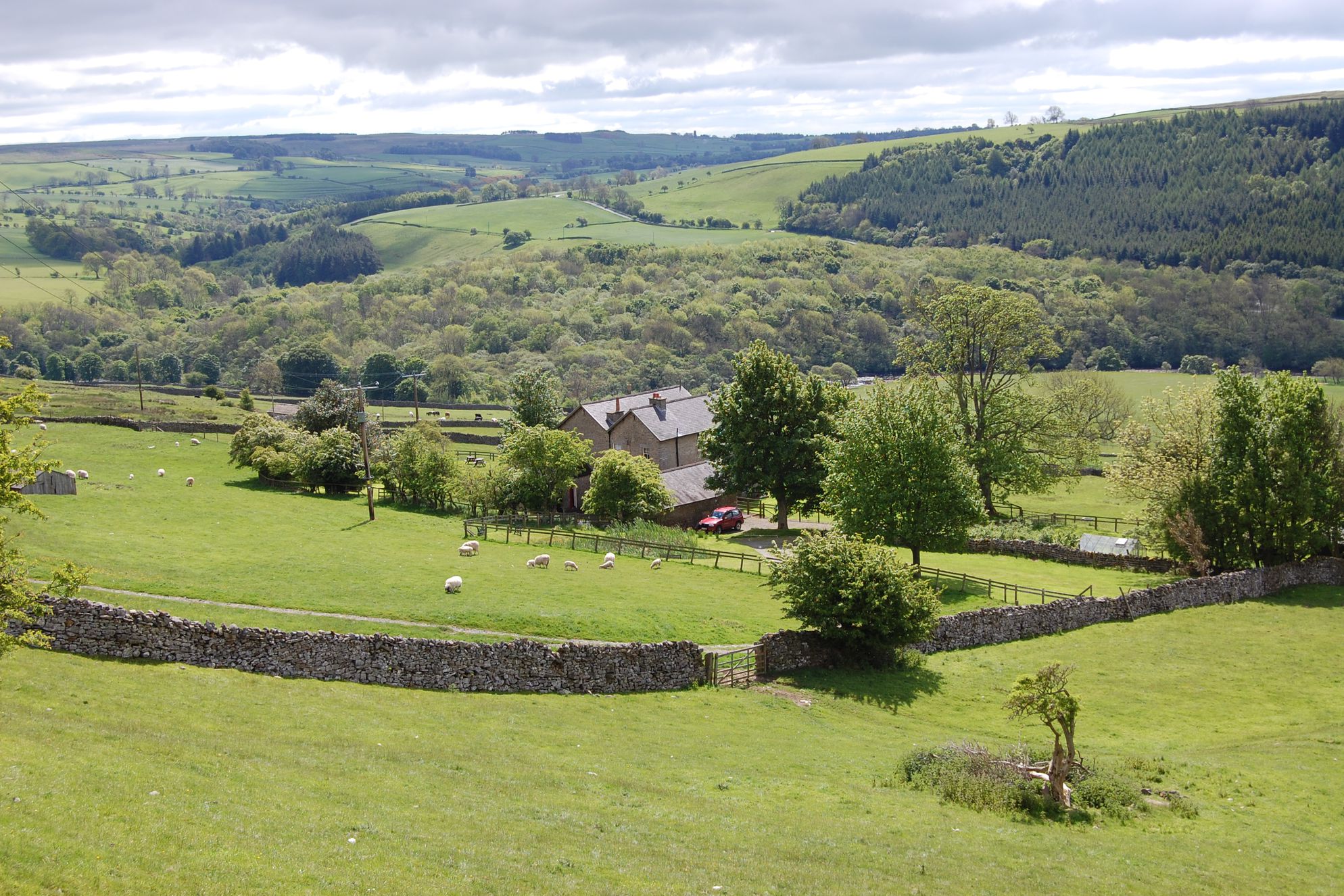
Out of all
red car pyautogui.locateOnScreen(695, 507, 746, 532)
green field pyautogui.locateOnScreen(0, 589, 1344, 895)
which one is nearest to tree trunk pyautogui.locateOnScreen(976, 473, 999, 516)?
red car pyautogui.locateOnScreen(695, 507, 746, 532)

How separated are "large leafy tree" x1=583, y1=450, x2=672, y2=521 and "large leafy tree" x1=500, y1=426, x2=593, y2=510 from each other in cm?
378

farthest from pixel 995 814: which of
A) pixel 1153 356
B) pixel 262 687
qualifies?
pixel 1153 356

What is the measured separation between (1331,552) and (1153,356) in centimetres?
14739

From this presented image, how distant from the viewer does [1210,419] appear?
55.0 m

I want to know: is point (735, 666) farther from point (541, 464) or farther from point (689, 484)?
point (689, 484)

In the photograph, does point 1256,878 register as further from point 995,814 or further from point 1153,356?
point 1153,356

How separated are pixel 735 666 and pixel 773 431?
29.9 m

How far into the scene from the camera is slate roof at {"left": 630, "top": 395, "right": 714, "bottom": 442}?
247 feet

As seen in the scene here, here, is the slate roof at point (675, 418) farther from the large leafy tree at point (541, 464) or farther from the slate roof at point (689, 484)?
the large leafy tree at point (541, 464)

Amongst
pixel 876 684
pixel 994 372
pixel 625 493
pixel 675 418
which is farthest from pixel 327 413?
pixel 876 684

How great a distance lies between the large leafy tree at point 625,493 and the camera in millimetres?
60406

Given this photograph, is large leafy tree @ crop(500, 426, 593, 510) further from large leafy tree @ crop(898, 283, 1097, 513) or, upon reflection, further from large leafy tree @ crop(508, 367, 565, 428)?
large leafy tree @ crop(898, 283, 1097, 513)

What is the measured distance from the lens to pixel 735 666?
33125mm

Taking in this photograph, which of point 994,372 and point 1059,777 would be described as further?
point 994,372
